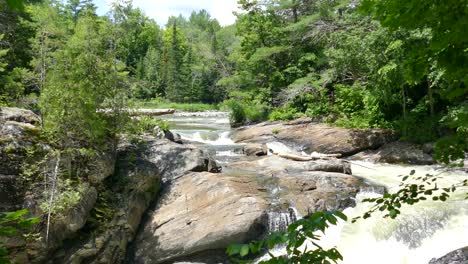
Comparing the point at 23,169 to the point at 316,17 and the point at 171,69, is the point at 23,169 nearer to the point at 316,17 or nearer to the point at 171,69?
the point at 316,17

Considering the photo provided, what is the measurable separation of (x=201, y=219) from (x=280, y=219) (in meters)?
1.80

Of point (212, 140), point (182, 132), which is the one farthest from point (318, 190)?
point (182, 132)

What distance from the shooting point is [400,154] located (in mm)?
14258

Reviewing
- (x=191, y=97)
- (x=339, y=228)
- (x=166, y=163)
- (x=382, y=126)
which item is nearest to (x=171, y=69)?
(x=191, y=97)

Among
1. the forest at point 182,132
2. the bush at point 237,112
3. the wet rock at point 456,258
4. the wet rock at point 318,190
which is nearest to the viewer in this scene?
the forest at point 182,132

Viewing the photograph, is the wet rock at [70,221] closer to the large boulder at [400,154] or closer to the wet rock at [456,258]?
the wet rock at [456,258]

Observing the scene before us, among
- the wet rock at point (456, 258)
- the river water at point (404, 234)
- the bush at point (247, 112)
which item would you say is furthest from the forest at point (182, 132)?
the wet rock at point (456, 258)

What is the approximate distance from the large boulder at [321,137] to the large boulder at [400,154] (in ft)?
1.47

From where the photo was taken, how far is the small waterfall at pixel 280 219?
27.4 ft

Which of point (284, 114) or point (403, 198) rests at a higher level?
point (403, 198)

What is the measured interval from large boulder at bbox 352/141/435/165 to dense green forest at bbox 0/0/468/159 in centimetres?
60

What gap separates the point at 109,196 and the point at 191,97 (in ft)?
155

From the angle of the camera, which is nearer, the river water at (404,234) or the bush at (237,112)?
the river water at (404,234)

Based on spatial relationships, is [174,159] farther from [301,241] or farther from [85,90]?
[301,241]
